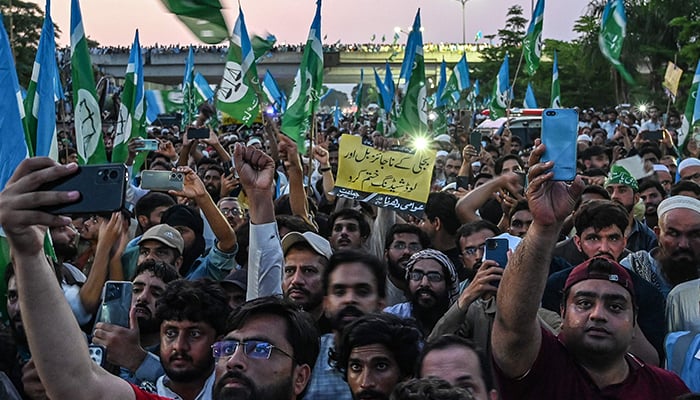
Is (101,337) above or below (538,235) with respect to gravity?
below

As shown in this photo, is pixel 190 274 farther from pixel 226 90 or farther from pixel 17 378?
pixel 226 90

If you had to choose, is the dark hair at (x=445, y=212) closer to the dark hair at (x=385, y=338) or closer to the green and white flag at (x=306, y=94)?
the green and white flag at (x=306, y=94)

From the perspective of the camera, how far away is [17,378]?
3795 mm

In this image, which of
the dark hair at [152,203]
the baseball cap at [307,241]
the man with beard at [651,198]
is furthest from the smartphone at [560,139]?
the man with beard at [651,198]

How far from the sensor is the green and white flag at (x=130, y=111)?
8.00 m

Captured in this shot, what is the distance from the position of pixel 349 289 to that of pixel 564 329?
1.08 m

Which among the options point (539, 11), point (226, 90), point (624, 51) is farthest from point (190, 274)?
point (624, 51)

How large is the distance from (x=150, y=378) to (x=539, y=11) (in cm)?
946

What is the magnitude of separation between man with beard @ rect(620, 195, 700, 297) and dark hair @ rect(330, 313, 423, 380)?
Result: 6.77 ft

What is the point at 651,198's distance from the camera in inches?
295

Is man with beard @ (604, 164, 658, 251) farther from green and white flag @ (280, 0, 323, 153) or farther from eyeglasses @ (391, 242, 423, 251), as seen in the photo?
green and white flag @ (280, 0, 323, 153)

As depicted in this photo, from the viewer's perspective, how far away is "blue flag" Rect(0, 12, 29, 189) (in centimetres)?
471

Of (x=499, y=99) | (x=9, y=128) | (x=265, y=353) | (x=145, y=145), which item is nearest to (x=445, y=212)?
(x=9, y=128)

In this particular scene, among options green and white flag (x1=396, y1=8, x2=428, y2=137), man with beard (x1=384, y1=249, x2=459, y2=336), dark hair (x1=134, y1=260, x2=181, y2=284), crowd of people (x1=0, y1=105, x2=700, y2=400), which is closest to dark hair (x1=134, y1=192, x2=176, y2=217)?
crowd of people (x1=0, y1=105, x2=700, y2=400)
